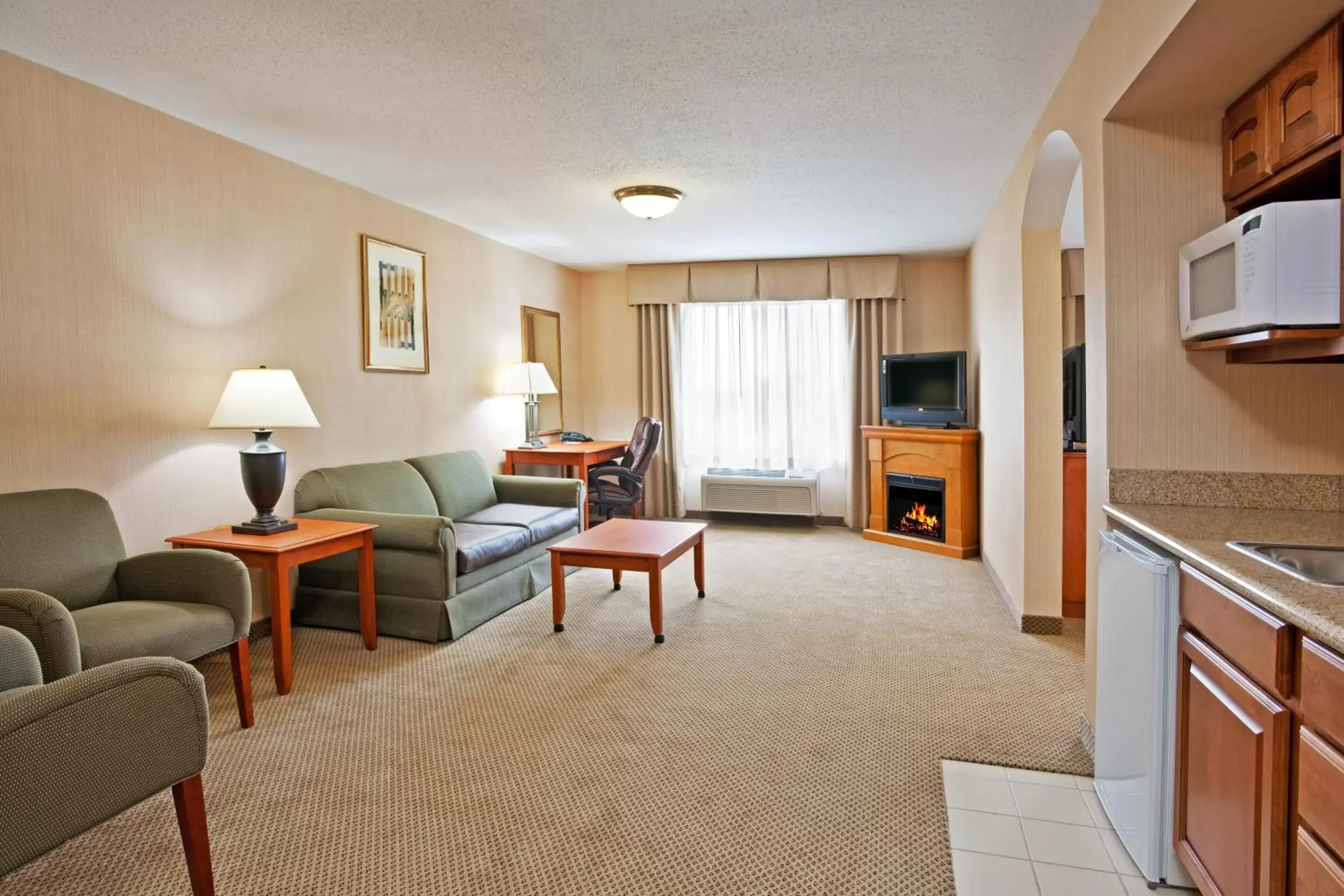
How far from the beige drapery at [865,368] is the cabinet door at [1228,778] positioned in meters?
4.80

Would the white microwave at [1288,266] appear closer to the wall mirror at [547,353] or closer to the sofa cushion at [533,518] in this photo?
the sofa cushion at [533,518]

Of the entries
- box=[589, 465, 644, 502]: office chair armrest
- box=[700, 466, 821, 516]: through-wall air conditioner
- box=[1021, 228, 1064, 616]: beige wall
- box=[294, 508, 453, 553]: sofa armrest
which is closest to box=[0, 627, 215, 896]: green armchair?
box=[294, 508, 453, 553]: sofa armrest

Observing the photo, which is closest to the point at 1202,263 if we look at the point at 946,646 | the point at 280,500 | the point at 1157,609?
the point at 1157,609

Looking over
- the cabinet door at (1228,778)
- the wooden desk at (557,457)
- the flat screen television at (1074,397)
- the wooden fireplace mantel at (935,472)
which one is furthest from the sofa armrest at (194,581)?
the wooden fireplace mantel at (935,472)

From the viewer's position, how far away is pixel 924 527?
5.78 meters

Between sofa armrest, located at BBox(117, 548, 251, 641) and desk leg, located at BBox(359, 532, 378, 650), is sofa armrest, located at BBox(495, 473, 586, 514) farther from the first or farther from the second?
sofa armrest, located at BBox(117, 548, 251, 641)

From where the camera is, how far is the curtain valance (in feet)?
21.1

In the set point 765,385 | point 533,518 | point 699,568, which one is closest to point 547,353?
point 765,385

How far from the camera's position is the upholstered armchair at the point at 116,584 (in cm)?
239

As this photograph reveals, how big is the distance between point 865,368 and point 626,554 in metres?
3.76

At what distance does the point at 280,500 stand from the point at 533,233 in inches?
108

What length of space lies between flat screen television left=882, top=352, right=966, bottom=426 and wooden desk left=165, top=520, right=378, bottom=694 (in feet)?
14.0

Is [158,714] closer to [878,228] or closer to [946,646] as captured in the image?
[946,646]

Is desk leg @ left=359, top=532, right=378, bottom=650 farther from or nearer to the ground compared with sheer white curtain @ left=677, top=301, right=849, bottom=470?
nearer to the ground
